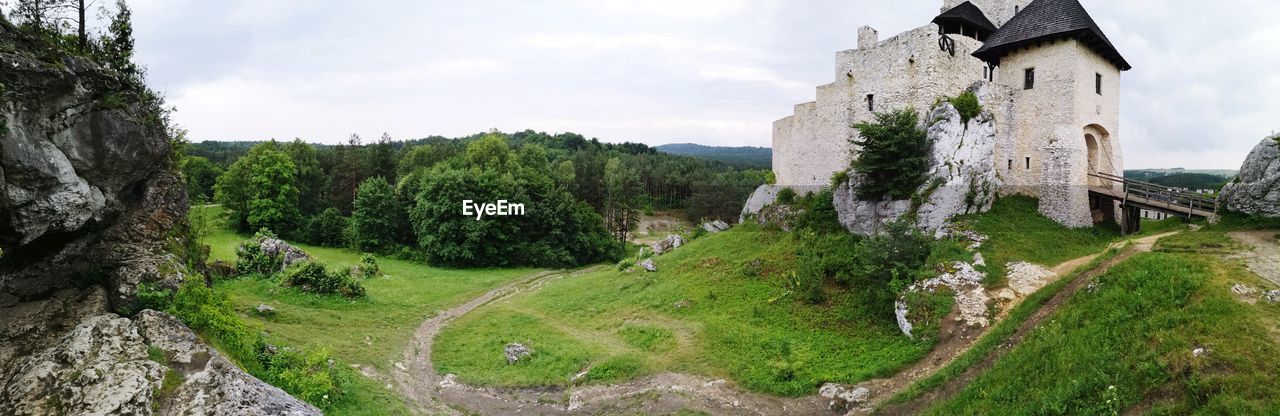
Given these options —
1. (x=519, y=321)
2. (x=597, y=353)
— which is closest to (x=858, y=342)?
(x=597, y=353)

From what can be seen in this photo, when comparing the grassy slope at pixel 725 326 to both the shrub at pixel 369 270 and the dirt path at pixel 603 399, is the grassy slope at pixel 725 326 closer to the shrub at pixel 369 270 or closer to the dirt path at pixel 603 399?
the dirt path at pixel 603 399

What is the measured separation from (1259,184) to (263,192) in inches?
2200

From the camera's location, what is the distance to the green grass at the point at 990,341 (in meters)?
14.6

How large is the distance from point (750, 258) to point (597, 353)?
10597mm

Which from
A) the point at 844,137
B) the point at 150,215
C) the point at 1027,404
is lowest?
the point at 1027,404

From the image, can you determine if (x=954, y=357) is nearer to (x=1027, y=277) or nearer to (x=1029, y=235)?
(x=1027, y=277)

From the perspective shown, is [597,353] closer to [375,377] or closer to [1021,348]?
[375,377]

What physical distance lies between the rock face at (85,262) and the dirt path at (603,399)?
18.8 feet

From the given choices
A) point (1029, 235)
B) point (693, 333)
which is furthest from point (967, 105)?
point (693, 333)

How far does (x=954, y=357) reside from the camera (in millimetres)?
15766

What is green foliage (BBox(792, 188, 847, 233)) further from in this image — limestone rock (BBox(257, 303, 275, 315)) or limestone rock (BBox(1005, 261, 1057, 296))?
limestone rock (BBox(257, 303, 275, 315))

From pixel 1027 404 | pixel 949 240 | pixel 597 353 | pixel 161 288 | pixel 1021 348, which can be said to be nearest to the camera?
pixel 1027 404

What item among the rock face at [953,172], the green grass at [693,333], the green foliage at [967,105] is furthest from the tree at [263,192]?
the green foliage at [967,105]

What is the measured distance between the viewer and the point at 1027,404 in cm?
1163
